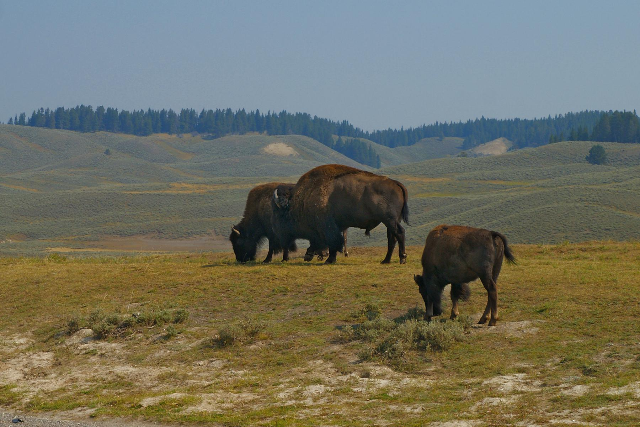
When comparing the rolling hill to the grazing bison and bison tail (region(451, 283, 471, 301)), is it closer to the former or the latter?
the grazing bison

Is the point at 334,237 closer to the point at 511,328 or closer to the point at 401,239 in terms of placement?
the point at 401,239

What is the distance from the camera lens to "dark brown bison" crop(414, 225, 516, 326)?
486 inches

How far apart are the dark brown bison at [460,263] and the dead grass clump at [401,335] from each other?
0.55 meters

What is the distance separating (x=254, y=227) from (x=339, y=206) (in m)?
3.79

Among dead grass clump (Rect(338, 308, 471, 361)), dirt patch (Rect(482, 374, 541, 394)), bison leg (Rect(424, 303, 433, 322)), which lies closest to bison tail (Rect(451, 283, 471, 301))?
bison leg (Rect(424, 303, 433, 322))

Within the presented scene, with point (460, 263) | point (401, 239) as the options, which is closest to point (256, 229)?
point (401, 239)

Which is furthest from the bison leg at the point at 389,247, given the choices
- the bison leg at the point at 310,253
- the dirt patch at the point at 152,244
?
the dirt patch at the point at 152,244

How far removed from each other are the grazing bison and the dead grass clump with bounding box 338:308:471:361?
856 centimetres

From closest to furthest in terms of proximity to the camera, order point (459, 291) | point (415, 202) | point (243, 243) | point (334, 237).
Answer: point (459, 291), point (334, 237), point (243, 243), point (415, 202)

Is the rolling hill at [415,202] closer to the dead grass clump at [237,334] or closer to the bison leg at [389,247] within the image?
the bison leg at [389,247]

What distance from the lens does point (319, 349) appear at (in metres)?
12.3

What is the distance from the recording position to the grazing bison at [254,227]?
69.4 feet

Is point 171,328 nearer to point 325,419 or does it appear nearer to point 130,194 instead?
point 325,419

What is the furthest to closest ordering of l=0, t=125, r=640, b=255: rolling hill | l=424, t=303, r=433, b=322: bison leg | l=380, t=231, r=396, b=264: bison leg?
l=0, t=125, r=640, b=255: rolling hill, l=380, t=231, r=396, b=264: bison leg, l=424, t=303, r=433, b=322: bison leg
